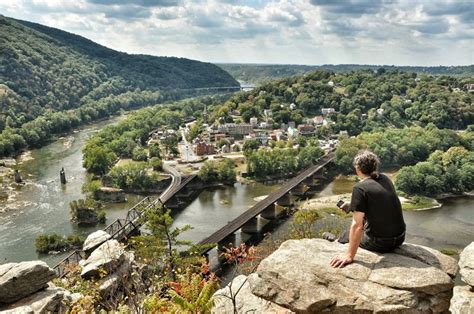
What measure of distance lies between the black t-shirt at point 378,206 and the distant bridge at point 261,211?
81.3 ft

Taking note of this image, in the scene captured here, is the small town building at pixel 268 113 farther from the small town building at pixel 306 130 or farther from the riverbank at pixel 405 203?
the riverbank at pixel 405 203

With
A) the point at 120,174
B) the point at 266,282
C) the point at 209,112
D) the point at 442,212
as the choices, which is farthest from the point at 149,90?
the point at 266,282

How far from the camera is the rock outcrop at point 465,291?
7297 millimetres

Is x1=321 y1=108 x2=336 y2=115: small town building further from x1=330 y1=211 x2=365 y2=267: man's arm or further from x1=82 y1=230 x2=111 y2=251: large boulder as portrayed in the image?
x1=330 y1=211 x2=365 y2=267: man's arm

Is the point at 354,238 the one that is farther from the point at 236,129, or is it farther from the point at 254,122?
the point at 254,122

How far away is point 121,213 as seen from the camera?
46.3 m

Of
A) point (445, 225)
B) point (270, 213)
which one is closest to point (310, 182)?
point (270, 213)

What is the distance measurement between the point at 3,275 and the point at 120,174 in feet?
130

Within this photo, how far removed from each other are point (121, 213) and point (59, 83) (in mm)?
89828

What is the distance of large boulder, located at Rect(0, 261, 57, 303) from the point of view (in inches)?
573

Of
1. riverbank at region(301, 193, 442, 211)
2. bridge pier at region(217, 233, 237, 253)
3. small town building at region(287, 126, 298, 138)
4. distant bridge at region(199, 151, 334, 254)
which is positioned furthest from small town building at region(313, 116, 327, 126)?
bridge pier at region(217, 233, 237, 253)

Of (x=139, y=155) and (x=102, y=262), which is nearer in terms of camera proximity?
(x=102, y=262)

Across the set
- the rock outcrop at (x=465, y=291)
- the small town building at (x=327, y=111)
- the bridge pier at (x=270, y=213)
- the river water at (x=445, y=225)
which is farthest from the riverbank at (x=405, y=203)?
the small town building at (x=327, y=111)

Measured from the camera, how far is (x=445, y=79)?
382 feet
